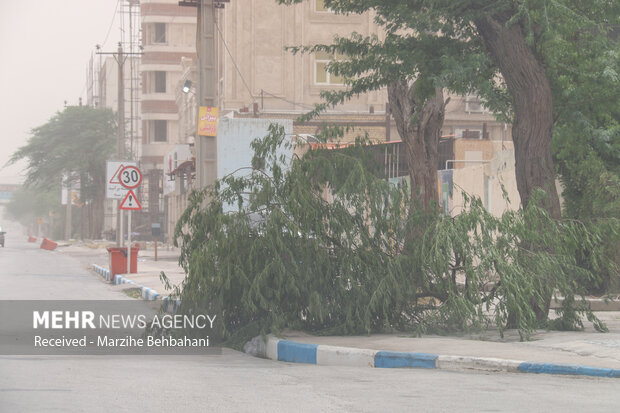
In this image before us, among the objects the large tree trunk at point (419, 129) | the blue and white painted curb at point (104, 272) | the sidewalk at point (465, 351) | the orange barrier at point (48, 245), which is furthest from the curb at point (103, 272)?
→ the orange barrier at point (48, 245)

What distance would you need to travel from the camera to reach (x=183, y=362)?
9164mm

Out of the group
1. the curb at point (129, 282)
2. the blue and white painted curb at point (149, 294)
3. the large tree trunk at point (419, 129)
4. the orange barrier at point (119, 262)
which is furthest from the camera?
the orange barrier at point (119, 262)

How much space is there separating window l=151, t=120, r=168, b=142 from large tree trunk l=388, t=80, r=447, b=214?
7673 cm

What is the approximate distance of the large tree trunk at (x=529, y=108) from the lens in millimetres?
11281

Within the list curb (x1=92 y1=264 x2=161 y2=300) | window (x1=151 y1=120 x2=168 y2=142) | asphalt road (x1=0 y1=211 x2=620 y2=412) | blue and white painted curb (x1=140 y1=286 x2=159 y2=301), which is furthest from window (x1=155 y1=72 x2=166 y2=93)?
asphalt road (x1=0 y1=211 x2=620 y2=412)

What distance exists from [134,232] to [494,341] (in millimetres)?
66998

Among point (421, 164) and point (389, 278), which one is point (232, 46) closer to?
point (421, 164)

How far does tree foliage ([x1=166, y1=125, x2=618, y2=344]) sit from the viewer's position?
34.5 feet

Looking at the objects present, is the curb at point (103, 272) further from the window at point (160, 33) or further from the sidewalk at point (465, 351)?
the window at point (160, 33)

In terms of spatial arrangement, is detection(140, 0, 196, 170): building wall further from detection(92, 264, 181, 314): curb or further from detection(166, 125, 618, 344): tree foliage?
detection(166, 125, 618, 344): tree foliage

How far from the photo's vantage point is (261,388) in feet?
24.7

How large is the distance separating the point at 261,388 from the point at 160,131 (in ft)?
276

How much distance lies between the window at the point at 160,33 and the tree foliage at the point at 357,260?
80.0 metres

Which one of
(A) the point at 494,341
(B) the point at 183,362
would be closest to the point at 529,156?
(A) the point at 494,341
